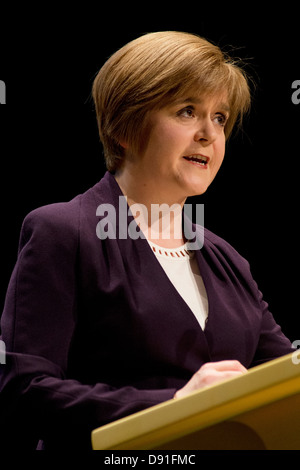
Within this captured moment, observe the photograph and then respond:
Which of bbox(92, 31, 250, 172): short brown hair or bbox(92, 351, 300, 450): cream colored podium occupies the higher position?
bbox(92, 31, 250, 172): short brown hair

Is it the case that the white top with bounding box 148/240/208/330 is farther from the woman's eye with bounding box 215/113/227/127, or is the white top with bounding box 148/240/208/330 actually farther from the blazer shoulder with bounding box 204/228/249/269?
the woman's eye with bounding box 215/113/227/127

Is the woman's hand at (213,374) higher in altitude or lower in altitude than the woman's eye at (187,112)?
lower

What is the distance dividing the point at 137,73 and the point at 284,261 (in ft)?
4.12

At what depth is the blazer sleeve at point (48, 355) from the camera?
1054 mm

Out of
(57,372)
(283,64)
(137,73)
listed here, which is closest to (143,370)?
(57,372)

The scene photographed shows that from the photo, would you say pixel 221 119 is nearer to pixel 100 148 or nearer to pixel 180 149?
pixel 180 149

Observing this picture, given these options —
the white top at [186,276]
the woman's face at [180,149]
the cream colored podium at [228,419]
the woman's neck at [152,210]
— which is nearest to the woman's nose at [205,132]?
the woman's face at [180,149]

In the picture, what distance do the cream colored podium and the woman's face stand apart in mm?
679

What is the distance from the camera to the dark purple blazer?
1.07 meters

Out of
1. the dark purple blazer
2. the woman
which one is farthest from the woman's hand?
the dark purple blazer

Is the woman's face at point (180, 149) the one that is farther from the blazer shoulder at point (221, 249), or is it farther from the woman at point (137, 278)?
the blazer shoulder at point (221, 249)

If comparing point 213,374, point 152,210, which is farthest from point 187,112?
point 213,374

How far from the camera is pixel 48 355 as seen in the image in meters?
1.12

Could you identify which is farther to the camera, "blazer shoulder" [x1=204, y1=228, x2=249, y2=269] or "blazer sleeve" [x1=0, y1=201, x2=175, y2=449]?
"blazer shoulder" [x1=204, y1=228, x2=249, y2=269]
